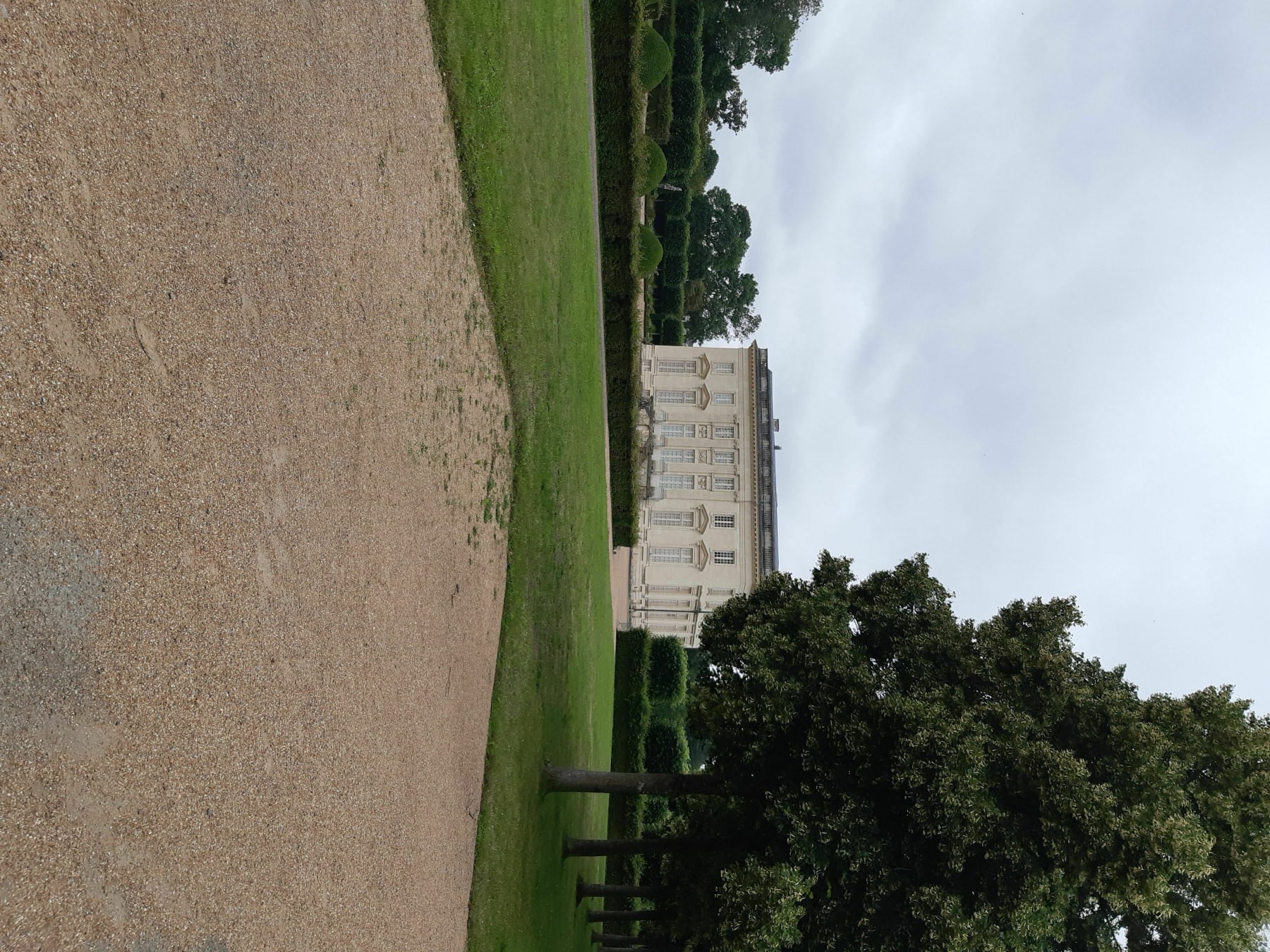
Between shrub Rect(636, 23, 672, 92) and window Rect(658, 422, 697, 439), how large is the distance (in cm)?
2054

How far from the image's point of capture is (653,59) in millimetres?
39906

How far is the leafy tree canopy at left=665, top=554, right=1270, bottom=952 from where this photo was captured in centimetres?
1605

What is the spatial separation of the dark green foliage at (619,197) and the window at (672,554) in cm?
1949

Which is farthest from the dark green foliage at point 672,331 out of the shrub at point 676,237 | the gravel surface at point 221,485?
the gravel surface at point 221,485

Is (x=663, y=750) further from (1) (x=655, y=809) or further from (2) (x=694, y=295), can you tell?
(2) (x=694, y=295)

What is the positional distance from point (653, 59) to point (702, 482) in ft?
78.7

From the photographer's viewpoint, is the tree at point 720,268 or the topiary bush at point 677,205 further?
the tree at point 720,268

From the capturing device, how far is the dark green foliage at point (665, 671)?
45.3 metres

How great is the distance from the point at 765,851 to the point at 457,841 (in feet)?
20.3

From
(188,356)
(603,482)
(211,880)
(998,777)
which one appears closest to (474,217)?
(188,356)

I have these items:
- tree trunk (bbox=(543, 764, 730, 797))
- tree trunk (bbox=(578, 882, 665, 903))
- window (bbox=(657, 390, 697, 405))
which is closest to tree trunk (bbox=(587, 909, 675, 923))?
tree trunk (bbox=(578, 882, 665, 903))

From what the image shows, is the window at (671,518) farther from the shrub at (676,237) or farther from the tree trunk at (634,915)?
the tree trunk at (634,915)

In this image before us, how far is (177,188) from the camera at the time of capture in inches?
332

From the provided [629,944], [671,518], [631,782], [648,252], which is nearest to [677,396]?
[671,518]
